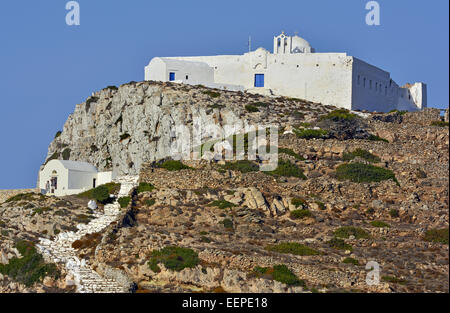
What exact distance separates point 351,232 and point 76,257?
579 inches

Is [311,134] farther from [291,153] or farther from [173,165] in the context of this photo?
[173,165]

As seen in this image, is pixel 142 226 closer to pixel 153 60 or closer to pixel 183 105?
pixel 183 105

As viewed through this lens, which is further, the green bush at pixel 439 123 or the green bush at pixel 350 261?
the green bush at pixel 439 123

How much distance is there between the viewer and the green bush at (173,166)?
58950 mm

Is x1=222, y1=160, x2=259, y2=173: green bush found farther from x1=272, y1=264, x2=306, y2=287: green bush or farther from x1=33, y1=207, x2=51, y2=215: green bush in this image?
x1=272, y1=264, x2=306, y2=287: green bush

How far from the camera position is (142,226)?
1972 inches

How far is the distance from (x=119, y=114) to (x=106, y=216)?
79.4ft

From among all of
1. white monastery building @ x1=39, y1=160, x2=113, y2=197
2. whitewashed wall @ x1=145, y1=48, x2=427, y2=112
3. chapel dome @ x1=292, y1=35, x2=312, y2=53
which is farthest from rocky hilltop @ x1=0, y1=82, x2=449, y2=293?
chapel dome @ x1=292, y1=35, x2=312, y2=53

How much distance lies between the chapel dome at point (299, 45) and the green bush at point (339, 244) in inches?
1429

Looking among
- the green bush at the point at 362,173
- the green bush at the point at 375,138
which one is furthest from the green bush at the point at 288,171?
the green bush at the point at 375,138

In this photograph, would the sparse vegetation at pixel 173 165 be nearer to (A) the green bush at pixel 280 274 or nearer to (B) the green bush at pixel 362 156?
(B) the green bush at pixel 362 156

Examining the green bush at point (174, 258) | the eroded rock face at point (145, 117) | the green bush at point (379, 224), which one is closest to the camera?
the green bush at point (174, 258)

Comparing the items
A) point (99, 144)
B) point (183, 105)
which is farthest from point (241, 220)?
point (99, 144)

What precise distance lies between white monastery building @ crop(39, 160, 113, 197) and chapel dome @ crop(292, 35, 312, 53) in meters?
25.3
